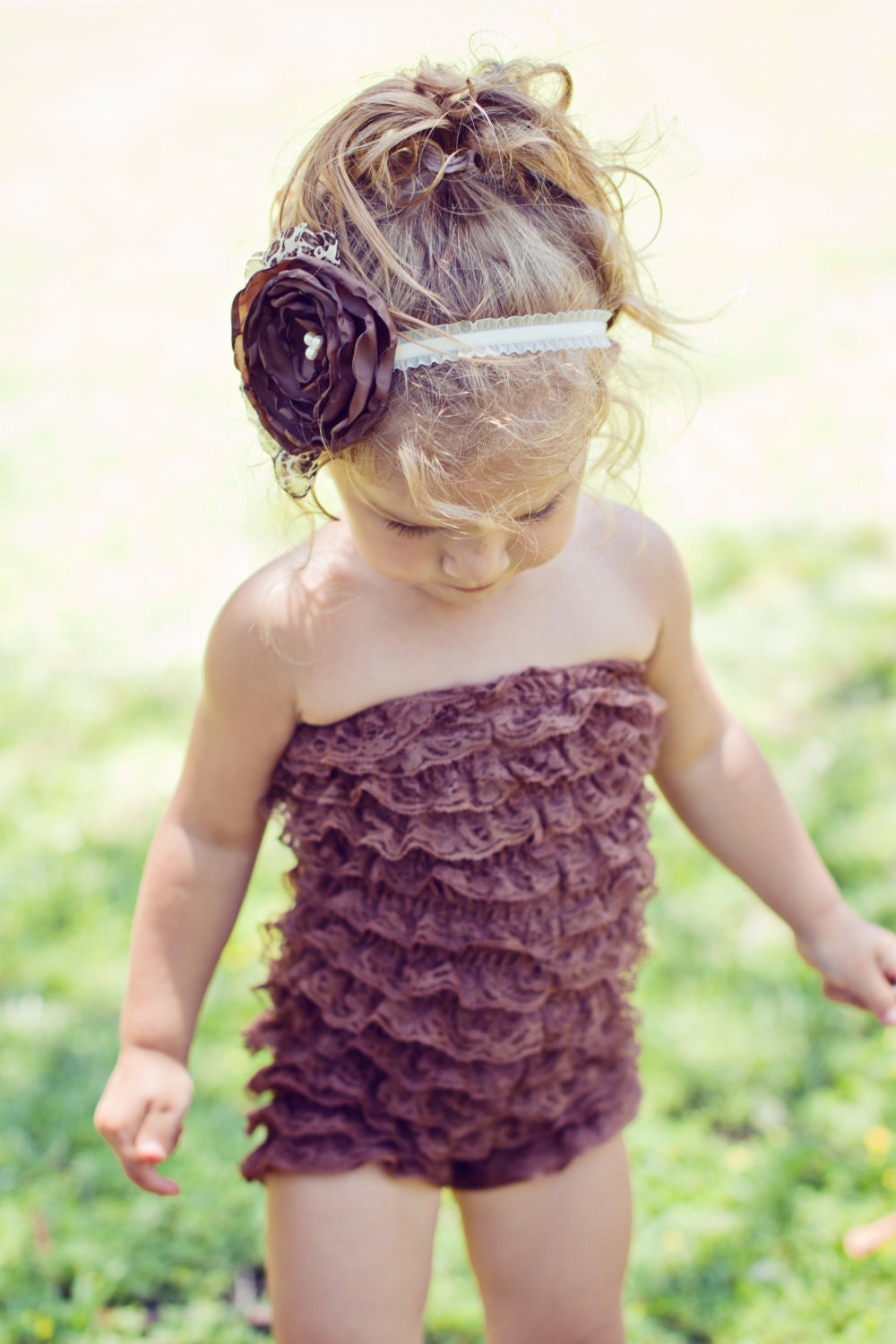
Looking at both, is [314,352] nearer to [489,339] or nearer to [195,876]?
[489,339]

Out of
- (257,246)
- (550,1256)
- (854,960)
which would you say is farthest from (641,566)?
(257,246)

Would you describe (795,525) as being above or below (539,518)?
below

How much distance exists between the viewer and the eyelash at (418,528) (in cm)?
148

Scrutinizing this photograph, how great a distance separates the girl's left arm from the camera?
76.5 inches

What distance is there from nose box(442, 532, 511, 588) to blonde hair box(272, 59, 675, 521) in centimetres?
5

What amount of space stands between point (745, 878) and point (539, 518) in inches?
30.0

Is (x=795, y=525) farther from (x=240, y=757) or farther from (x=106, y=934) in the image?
(x=240, y=757)

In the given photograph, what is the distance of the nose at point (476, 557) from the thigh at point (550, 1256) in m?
0.89

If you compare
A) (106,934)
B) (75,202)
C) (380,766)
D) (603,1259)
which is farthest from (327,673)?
(75,202)

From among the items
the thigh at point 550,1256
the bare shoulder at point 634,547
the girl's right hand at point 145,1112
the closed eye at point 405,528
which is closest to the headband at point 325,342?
the closed eye at point 405,528

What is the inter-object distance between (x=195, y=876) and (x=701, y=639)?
2431mm

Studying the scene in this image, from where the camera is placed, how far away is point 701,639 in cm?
394

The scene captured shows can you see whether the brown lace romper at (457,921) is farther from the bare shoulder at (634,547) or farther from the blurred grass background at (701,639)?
the blurred grass background at (701,639)

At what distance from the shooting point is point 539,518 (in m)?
1.51
